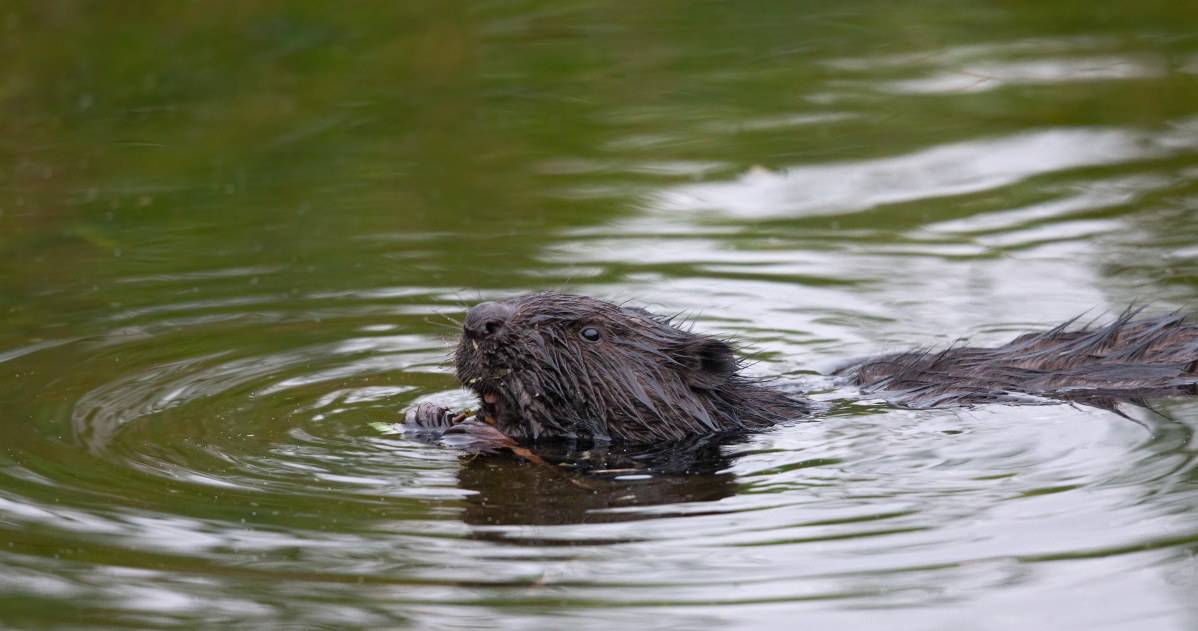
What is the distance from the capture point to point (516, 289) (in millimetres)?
7520

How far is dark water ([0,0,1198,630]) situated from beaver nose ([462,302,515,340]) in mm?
446

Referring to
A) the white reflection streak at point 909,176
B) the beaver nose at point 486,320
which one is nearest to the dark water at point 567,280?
the white reflection streak at point 909,176

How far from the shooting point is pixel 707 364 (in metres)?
5.86

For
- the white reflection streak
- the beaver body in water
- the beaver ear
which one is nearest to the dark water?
the white reflection streak

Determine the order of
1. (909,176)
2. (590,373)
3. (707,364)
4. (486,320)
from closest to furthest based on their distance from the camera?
1. (486,320)
2. (590,373)
3. (707,364)
4. (909,176)

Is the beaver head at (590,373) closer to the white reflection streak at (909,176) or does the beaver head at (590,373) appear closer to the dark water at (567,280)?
the dark water at (567,280)

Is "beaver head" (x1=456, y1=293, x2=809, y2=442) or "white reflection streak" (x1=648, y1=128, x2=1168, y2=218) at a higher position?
"white reflection streak" (x1=648, y1=128, x2=1168, y2=218)

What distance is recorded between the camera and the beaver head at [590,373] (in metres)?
5.70

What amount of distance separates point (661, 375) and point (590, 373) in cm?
26

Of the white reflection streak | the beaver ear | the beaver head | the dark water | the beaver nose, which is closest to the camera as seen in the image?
the dark water

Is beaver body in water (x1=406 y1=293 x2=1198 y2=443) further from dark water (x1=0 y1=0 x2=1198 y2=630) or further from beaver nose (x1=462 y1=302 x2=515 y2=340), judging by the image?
dark water (x1=0 y1=0 x2=1198 y2=630)

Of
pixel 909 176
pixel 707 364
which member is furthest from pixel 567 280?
pixel 909 176

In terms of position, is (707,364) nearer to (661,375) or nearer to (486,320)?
(661,375)

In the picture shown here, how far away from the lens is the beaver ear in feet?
19.1
